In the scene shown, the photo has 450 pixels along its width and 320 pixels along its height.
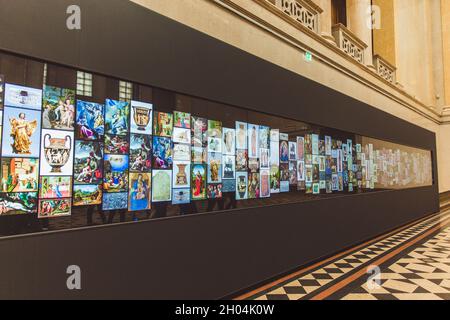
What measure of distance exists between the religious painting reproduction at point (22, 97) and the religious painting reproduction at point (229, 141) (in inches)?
68.2

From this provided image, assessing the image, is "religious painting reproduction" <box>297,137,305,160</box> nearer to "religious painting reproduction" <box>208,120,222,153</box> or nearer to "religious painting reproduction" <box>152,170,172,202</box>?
"religious painting reproduction" <box>208,120,222,153</box>

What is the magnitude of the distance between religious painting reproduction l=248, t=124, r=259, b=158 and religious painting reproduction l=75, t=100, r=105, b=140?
173 cm

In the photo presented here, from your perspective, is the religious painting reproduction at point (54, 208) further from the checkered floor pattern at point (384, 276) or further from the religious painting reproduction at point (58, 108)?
the checkered floor pattern at point (384, 276)

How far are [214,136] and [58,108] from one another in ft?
4.82

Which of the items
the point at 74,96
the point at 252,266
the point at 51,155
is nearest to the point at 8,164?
the point at 51,155

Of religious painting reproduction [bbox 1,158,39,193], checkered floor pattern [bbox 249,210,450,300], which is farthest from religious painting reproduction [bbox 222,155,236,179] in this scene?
religious painting reproduction [bbox 1,158,39,193]

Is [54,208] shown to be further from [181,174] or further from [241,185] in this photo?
[241,185]

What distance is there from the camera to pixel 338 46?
6434 millimetres

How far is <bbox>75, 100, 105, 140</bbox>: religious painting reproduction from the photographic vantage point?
2055 mm

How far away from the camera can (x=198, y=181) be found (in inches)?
112

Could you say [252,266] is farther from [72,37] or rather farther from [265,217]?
[72,37]

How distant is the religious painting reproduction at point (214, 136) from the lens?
2.98 metres

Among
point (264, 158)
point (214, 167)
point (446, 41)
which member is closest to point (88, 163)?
point (214, 167)
